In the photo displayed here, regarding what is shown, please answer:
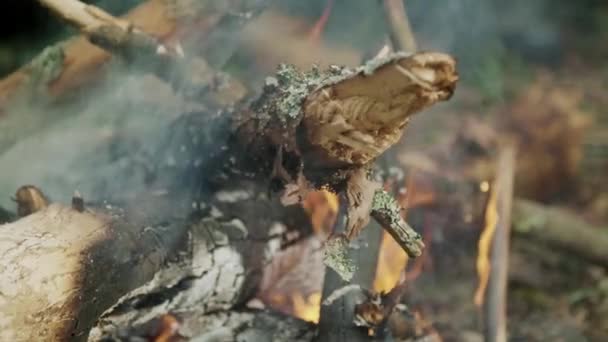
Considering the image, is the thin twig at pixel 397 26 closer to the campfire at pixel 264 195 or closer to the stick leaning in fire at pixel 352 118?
the campfire at pixel 264 195

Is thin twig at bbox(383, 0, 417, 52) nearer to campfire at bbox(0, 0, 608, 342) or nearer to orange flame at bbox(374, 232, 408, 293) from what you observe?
campfire at bbox(0, 0, 608, 342)

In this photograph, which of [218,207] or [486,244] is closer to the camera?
[218,207]

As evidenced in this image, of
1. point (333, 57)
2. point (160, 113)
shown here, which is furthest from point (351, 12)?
point (160, 113)

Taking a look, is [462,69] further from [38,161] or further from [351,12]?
[38,161]

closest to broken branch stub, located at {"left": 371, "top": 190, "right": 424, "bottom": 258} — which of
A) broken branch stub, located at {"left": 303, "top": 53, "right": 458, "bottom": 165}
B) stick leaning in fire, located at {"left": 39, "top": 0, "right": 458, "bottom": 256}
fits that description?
stick leaning in fire, located at {"left": 39, "top": 0, "right": 458, "bottom": 256}

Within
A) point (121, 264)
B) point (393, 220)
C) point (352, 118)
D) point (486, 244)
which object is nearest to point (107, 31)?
point (121, 264)

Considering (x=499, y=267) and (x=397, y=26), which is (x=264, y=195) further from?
(x=397, y=26)
